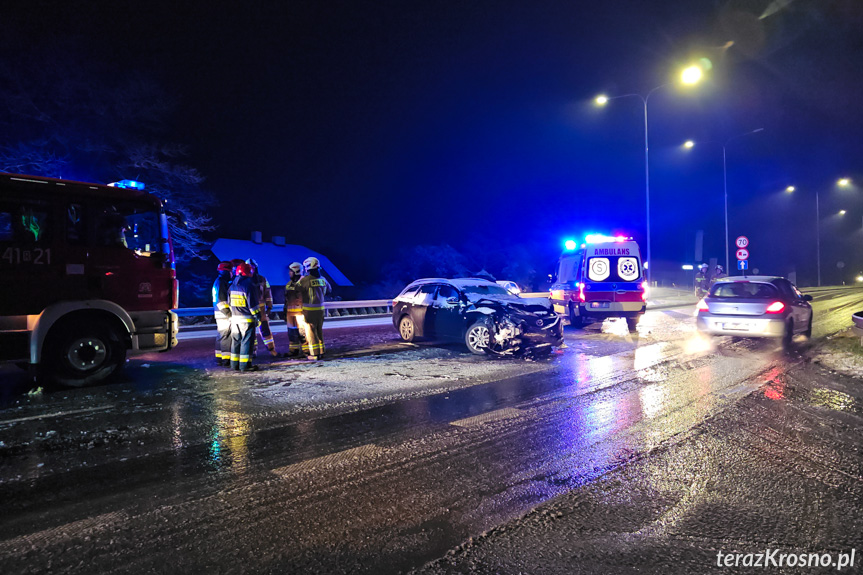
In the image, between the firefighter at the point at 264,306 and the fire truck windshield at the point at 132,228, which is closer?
the fire truck windshield at the point at 132,228

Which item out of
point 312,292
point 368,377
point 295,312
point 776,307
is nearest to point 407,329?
point 295,312

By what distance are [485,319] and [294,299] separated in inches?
140

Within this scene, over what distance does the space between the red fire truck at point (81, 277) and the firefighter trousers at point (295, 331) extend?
203 centimetres

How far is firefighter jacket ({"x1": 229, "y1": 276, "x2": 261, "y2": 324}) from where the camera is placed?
26.5 ft

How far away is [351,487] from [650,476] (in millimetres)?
2211

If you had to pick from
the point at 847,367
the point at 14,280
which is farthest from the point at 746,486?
the point at 14,280

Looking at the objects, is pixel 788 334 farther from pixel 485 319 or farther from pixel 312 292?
pixel 312 292

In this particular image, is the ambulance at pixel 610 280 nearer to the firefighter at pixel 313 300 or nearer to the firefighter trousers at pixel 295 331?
the firefighter at pixel 313 300

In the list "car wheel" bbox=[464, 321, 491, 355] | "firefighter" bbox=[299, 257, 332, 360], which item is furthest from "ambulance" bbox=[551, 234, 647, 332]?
"firefighter" bbox=[299, 257, 332, 360]

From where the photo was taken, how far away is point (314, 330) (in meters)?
9.30

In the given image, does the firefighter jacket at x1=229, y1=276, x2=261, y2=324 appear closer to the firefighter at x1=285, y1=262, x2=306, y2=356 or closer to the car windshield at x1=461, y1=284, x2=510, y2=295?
the firefighter at x1=285, y1=262, x2=306, y2=356

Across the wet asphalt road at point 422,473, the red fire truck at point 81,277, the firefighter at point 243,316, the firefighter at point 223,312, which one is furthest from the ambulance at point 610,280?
the red fire truck at point 81,277

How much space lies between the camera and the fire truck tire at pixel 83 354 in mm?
6969

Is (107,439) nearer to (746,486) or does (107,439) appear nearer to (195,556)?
(195,556)
